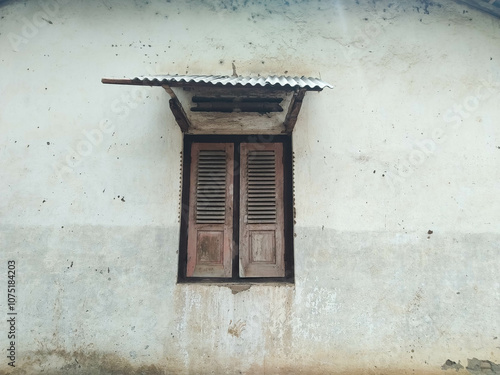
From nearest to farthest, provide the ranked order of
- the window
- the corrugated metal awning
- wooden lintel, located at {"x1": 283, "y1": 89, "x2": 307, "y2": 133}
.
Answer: the corrugated metal awning
wooden lintel, located at {"x1": 283, "y1": 89, "x2": 307, "y2": 133}
the window

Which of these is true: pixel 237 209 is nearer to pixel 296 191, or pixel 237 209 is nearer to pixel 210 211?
pixel 210 211

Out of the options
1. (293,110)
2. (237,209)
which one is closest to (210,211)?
(237,209)

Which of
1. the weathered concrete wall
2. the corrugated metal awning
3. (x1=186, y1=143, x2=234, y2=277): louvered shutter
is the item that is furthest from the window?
the corrugated metal awning

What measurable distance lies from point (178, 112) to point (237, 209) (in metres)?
1.28

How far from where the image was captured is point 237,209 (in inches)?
152

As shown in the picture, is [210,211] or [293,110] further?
[210,211]

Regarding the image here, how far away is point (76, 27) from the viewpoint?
4062 millimetres

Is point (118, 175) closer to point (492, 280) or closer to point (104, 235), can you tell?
point (104, 235)

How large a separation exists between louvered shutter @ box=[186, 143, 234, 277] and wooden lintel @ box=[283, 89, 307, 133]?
722 millimetres

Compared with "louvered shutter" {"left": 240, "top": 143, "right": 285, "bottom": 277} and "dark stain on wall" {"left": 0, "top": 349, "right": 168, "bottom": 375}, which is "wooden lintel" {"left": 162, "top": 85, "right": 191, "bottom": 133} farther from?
"dark stain on wall" {"left": 0, "top": 349, "right": 168, "bottom": 375}

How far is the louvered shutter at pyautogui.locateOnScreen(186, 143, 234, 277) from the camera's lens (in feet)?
12.2

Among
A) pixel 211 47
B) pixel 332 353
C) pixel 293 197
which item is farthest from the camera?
pixel 211 47

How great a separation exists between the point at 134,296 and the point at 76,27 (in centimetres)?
333

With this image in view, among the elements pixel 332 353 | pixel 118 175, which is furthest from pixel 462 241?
pixel 118 175
